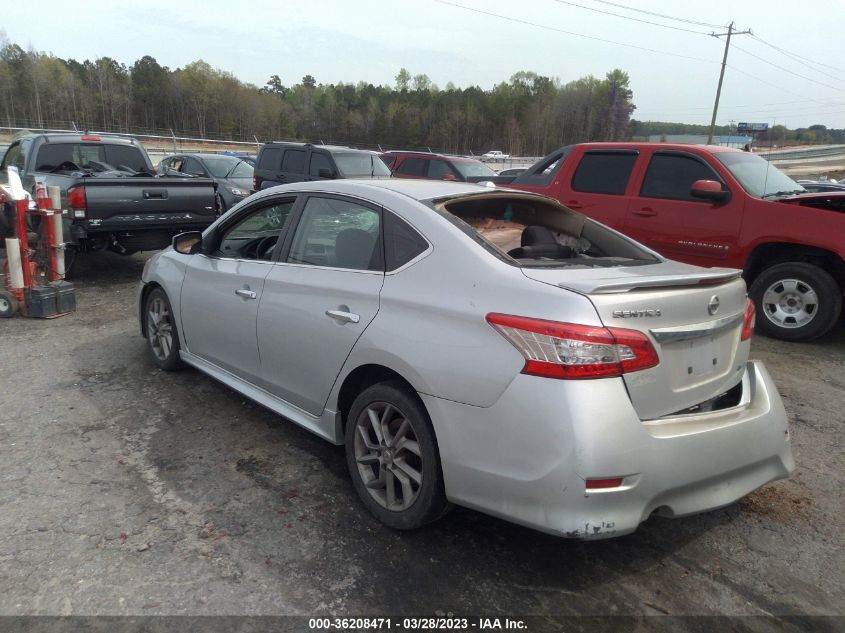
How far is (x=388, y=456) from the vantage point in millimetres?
2938

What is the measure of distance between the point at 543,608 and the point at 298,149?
40.1ft

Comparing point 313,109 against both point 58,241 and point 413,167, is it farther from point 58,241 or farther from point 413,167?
point 58,241

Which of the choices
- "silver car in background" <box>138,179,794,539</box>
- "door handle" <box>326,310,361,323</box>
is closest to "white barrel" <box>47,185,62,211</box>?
"silver car in background" <box>138,179,794,539</box>

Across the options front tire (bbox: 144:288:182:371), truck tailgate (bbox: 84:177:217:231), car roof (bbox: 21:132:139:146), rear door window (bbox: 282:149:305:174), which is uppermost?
car roof (bbox: 21:132:139:146)

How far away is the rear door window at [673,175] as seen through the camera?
6656 millimetres

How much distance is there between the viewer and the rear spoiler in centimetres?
244

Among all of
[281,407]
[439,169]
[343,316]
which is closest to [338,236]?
[343,316]

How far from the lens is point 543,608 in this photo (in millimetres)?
2477

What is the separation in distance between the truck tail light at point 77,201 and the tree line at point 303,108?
173 ft

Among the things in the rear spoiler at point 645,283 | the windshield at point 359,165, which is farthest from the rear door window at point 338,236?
the windshield at point 359,165

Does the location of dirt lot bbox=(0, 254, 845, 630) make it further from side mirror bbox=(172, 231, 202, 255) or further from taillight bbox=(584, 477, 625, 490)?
side mirror bbox=(172, 231, 202, 255)

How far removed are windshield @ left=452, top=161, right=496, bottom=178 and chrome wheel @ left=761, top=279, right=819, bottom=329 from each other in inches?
358

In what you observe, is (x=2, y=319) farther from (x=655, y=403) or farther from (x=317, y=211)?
(x=655, y=403)

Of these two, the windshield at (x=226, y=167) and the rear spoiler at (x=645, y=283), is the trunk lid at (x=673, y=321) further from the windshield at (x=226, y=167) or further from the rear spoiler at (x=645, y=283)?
the windshield at (x=226, y=167)
